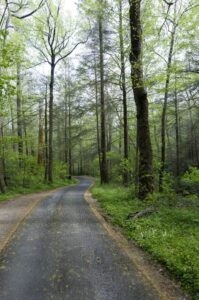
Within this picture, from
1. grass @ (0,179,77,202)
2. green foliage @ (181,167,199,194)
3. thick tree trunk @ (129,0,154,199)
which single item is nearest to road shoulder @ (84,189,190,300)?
thick tree trunk @ (129,0,154,199)

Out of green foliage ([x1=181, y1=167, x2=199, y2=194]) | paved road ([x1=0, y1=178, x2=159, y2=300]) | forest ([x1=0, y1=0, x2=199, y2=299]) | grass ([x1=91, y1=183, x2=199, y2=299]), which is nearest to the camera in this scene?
paved road ([x1=0, y1=178, x2=159, y2=300])

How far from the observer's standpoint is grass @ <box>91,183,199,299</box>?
4.02m

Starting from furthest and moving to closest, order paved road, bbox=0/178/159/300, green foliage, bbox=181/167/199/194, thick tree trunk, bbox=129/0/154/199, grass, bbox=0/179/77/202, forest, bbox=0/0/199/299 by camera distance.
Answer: grass, bbox=0/179/77/202 < green foliage, bbox=181/167/199/194 < thick tree trunk, bbox=129/0/154/199 < forest, bbox=0/0/199/299 < paved road, bbox=0/178/159/300

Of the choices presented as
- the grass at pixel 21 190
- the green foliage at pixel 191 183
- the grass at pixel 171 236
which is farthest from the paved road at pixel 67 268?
the grass at pixel 21 190

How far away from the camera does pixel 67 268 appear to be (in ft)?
14.2

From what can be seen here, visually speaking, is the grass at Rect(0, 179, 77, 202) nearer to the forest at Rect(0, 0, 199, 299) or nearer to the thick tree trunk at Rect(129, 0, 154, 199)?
the forest at Rect(0, 0, 199, 299)

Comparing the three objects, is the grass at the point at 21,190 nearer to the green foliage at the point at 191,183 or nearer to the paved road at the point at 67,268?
the paved road at the point at 67,268

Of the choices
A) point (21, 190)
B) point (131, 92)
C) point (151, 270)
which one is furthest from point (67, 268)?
point (131, 92)

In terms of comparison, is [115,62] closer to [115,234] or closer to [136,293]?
[115,234]

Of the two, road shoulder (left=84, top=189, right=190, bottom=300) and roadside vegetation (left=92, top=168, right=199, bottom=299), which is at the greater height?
roadside vegetation (left=92, top=168, right=199, bottom=299)

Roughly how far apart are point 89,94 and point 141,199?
14477 millimetres

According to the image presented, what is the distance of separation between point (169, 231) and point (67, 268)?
266 cm

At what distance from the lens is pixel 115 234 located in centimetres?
638

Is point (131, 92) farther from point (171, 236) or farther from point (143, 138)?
point (171, 236)
